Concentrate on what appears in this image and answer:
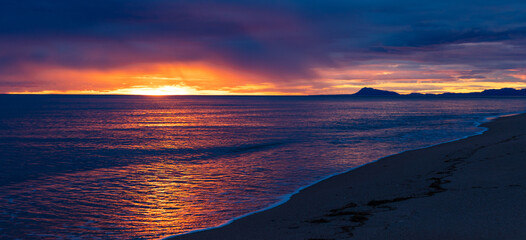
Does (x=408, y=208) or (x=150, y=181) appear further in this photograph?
(x=150, y=181)

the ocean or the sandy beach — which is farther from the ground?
the sandy beach

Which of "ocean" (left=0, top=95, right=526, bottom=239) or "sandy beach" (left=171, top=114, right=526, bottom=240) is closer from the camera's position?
"sandy beach" (left=171, top=114, right=526, bottom=240)

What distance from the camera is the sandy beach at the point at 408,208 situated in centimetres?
749

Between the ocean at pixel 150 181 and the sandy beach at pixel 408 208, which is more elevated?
the sandy beach at pixel 408 208

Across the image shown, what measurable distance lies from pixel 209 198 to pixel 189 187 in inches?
88.0

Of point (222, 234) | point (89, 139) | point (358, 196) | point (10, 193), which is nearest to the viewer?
point (222, 234)

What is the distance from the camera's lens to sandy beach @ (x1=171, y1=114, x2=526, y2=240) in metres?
7.49

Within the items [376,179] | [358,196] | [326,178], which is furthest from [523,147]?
[358,196]

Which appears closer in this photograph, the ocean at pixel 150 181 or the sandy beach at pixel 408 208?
the sandy beach at pixel 408 208

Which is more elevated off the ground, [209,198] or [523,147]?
[523,147]

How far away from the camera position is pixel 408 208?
30.5ft

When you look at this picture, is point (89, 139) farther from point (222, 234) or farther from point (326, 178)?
point (222, 234)

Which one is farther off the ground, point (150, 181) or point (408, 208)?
point (408, 208)

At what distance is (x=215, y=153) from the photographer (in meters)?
26.2
